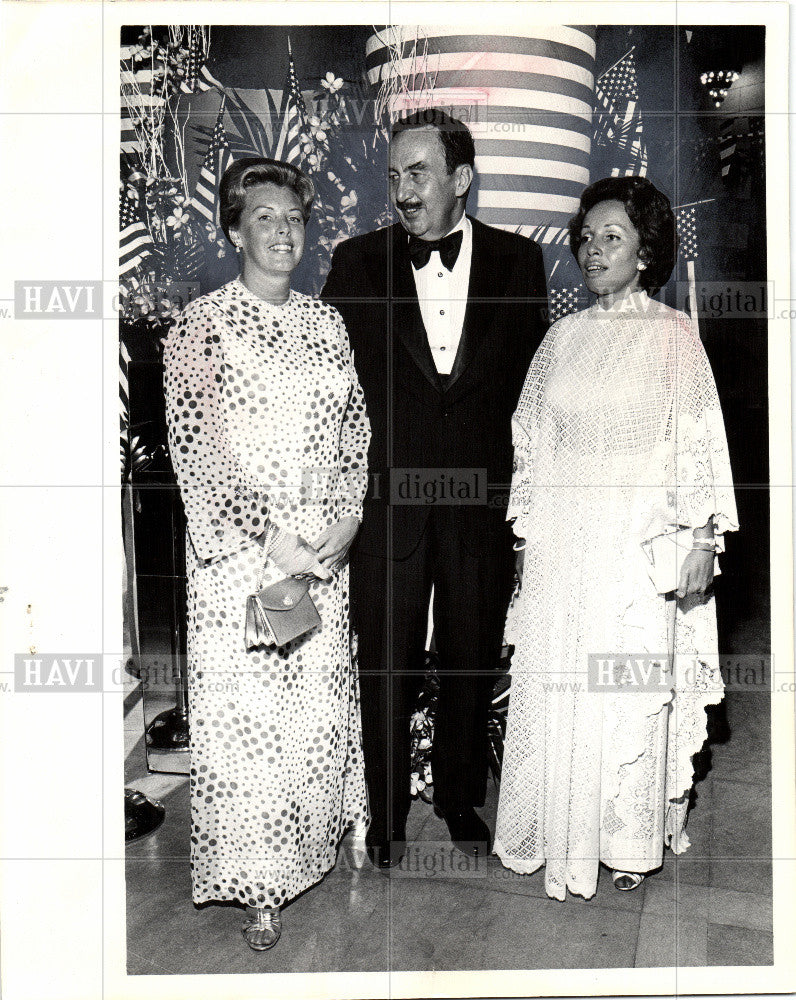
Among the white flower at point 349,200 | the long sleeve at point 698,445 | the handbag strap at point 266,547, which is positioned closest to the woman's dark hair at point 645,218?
the long sleeve at point 698,445

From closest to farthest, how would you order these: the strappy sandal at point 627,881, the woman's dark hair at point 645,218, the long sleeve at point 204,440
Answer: the long sleeve at point 204,440 → the woman's dark hair at point 645,218 → the strappy sandal at point 627,881

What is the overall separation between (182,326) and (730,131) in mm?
1559

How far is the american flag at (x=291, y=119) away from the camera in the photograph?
2393mm

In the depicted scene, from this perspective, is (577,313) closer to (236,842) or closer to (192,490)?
(192,490)

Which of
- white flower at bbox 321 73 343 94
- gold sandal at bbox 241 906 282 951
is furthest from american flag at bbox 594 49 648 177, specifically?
gold sandal at bbox 241 906 282 951

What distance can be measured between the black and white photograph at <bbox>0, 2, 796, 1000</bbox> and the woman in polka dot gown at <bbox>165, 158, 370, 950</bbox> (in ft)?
0.04

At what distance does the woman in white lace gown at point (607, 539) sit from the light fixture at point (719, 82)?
1.07 feet

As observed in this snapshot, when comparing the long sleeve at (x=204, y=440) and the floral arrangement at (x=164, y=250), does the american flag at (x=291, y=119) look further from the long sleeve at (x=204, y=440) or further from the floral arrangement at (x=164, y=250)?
the long sleeve at (x=204, y=440)

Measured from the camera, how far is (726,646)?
2561mm

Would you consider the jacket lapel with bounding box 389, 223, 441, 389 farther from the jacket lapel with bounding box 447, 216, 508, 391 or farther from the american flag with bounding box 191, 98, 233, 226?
the american flag with bounding box 191, 98, 233, 226

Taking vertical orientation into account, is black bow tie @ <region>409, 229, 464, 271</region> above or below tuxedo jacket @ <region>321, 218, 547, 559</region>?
above

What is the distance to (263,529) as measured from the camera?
7.68ft

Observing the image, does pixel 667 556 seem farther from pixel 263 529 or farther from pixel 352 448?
pixel 263 529

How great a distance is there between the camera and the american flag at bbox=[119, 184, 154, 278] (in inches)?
95.0
